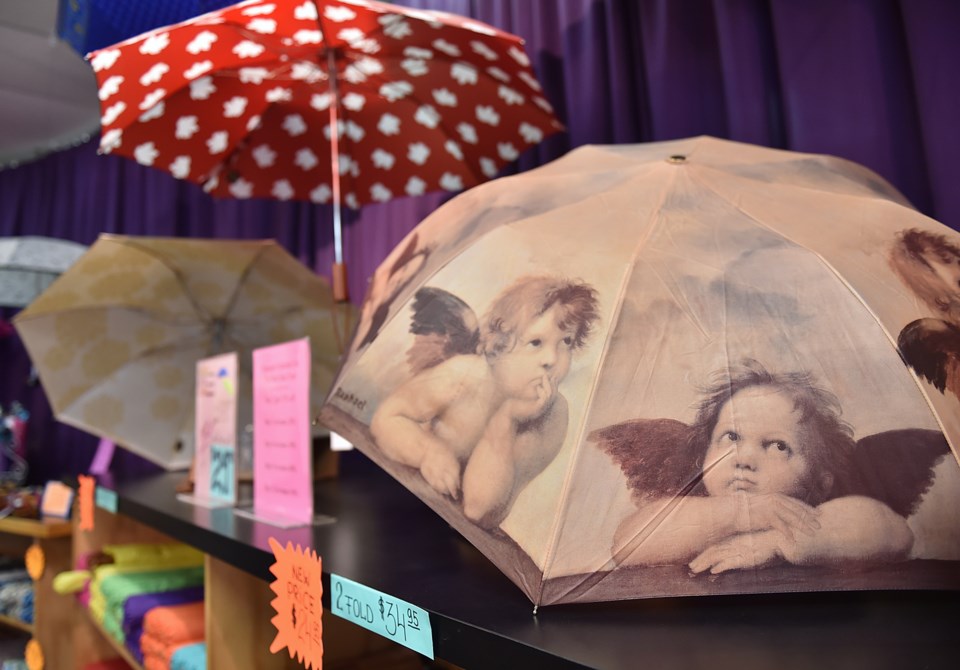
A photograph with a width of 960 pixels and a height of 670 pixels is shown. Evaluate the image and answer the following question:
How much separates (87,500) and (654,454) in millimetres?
1451

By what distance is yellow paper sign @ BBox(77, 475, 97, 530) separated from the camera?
159cm

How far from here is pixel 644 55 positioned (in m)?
1.56

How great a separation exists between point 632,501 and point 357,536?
460mm

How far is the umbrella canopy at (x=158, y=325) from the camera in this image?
1652 millimetres

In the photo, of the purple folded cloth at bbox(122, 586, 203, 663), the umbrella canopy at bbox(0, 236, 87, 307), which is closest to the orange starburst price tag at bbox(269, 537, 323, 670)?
the purple folded cloth at bbox(122, 586, 203, 663)

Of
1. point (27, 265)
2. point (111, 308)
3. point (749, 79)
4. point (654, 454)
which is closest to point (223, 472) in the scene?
point (111, 308)

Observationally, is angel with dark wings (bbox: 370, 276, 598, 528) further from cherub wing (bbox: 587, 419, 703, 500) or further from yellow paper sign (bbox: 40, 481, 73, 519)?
yellow paper sign (bbox: 40, 481, 73, 519)

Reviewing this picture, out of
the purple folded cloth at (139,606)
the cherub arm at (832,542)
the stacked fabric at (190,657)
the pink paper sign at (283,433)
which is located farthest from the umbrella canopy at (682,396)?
the purple folded cloth at (139,606)

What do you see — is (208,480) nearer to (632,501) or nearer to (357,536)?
(357,536)

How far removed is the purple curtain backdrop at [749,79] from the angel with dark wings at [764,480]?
2.36 feet

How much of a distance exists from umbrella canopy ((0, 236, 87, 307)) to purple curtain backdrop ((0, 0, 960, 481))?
1.55 metres

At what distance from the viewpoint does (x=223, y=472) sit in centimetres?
130

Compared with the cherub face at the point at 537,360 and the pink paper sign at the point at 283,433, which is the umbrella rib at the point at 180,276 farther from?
the cherub face at the point at 537,360

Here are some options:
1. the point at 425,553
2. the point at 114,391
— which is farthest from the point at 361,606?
the point at 114,391
